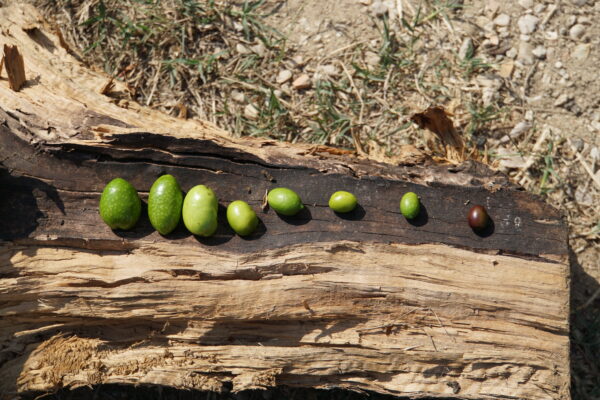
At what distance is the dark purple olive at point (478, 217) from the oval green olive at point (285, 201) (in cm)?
120

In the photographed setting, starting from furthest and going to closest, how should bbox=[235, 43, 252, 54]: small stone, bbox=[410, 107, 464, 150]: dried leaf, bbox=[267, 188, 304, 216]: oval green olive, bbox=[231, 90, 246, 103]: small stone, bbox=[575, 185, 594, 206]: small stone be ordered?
bbox=[235, 43, 252, 54]: small stone
bbox=[231, 90, 246, 103]: small stone
bbox=[575, 185, 594, 206]: small stone
bbox=[410, 107, 464, 150]: dried leaf
bbox=[267, 188, 304, 216]: oval green olive

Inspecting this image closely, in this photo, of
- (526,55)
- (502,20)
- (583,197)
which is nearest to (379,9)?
(502,20)

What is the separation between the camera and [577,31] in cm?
512

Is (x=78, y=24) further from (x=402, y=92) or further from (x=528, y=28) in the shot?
(x=528, y=28)

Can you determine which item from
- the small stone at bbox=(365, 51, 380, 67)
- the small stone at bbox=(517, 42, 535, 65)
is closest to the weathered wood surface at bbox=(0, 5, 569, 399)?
the small stone at bbox=(365, 51, 380, 67)

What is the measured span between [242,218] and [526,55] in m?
3.54

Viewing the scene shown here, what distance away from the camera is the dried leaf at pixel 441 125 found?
3.99 meters

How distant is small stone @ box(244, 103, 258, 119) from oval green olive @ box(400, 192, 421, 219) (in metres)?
2.01

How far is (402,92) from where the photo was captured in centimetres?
509

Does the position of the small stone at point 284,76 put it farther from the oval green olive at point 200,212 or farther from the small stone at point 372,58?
the oval green olive at point 200,212

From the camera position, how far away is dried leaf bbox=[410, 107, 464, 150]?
3.99 meters

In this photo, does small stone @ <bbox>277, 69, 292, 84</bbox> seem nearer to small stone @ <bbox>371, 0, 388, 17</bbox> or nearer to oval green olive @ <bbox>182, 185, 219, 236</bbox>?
small stone @ <bbox>371, 0, 388, 17</bbox>

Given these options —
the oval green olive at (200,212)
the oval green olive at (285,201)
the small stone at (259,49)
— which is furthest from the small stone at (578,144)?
the oval green olive at (200,212)

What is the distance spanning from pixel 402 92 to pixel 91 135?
298 cm
